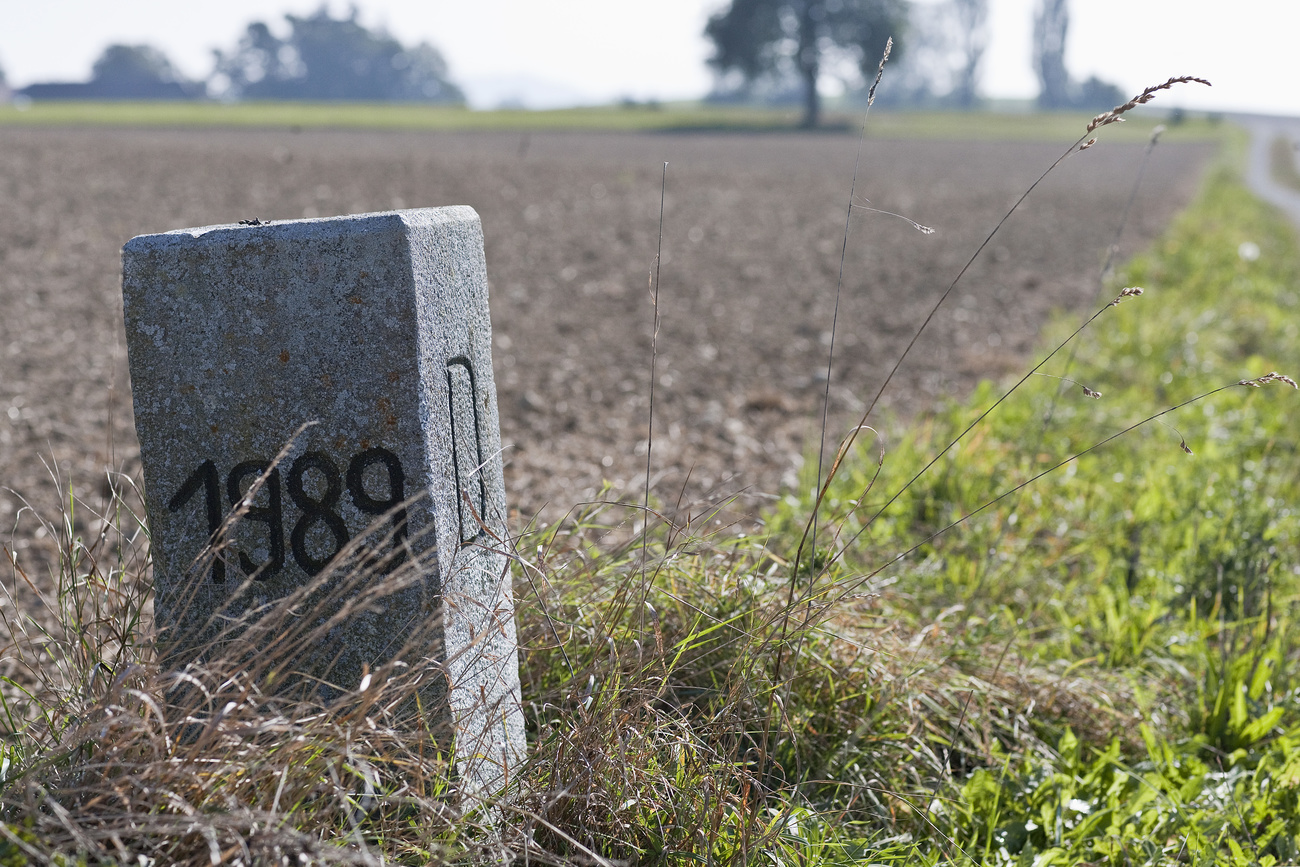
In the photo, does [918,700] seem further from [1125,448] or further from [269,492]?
[1125,448]

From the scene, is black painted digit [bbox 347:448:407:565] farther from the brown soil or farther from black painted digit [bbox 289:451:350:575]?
the brown soil

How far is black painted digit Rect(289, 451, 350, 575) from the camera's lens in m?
1.77

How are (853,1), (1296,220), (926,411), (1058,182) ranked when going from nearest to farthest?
(926,411)
(1296,220)
(1058,182)
(853,1)

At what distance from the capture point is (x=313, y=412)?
1.75 meters

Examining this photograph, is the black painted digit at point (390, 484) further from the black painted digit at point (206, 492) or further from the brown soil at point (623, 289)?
the brown soil at point (623, 289)

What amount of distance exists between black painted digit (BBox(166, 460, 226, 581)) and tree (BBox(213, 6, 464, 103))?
12177 centimetres

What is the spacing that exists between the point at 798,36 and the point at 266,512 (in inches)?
2110

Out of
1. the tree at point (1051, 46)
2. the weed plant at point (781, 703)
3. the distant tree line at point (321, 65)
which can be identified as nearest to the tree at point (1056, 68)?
the tree at point (1051, 46)

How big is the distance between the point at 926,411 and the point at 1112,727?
8.79 feet

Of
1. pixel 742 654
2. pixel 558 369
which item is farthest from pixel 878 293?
pixel 742 654

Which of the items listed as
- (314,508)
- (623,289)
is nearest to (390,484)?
(314,508)

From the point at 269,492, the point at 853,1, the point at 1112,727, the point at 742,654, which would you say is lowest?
the point at 1112,727

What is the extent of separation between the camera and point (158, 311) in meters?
1.73

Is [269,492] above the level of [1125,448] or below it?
above
